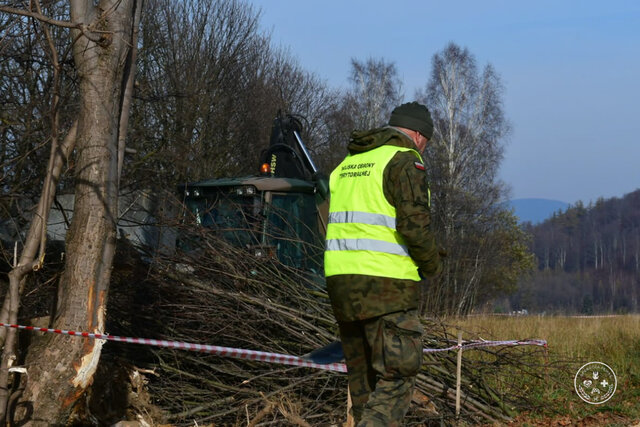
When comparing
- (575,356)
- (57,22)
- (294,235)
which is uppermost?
(57,22)

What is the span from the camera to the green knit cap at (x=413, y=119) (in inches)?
179

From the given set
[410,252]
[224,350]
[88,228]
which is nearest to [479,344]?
[224,350]

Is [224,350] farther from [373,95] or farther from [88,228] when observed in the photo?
[373,95]

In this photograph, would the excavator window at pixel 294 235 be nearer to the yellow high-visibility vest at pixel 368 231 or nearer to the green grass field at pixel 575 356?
the green grass field at pixel 575 356

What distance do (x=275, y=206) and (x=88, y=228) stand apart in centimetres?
431

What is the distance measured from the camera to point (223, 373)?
6.94 m

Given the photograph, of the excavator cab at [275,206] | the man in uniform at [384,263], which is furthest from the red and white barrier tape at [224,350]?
the excavator cab at [275,206]

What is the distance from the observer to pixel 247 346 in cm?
711

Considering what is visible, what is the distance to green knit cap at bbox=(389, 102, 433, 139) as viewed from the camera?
4.54 meters

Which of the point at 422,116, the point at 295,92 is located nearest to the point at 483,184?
the point at 295,92

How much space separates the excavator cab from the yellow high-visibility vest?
3399mm

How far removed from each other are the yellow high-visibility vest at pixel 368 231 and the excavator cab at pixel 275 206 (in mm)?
3399

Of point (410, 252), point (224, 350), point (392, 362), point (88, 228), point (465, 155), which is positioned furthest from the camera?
point (465, 155)

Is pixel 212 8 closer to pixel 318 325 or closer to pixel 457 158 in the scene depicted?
pixel 457 158
